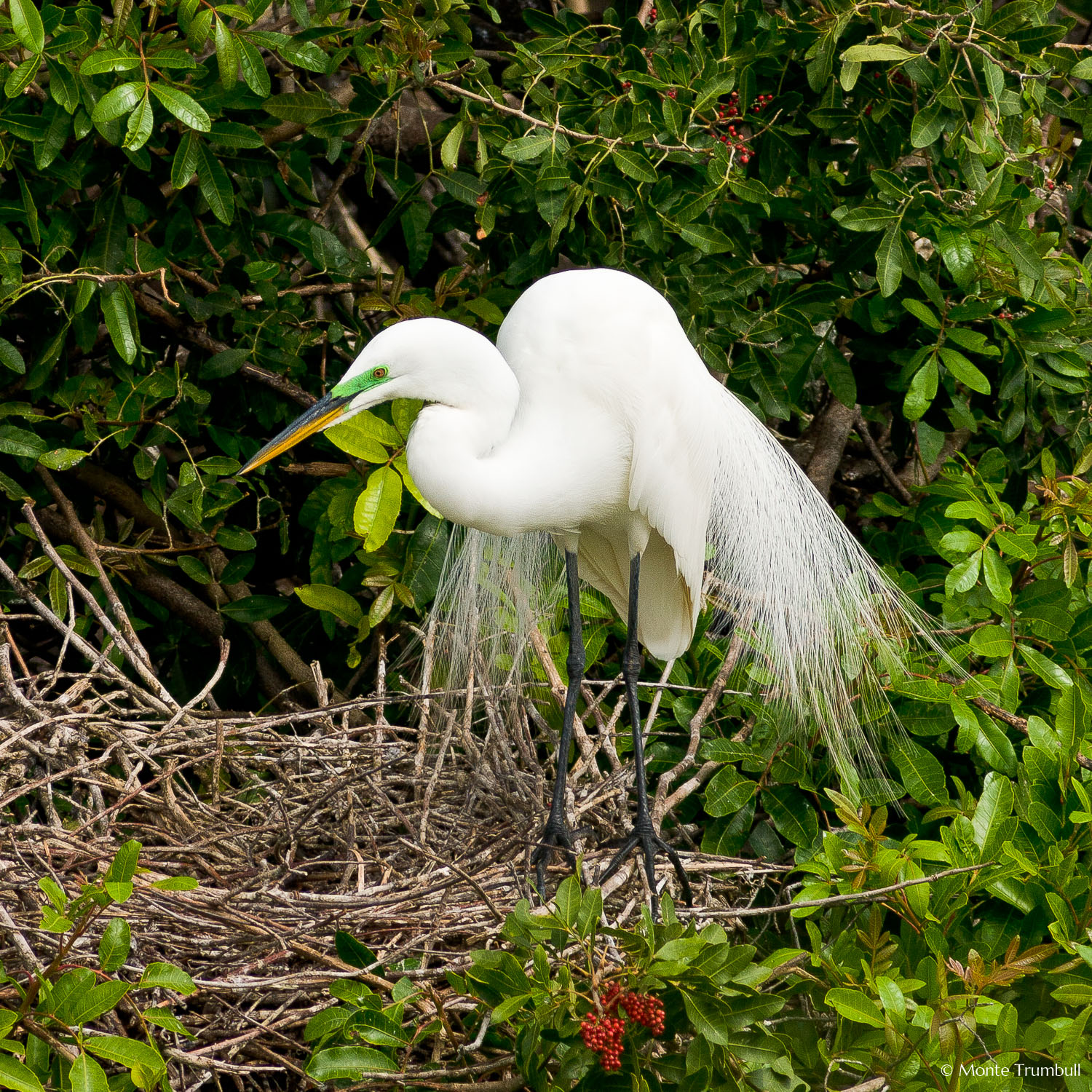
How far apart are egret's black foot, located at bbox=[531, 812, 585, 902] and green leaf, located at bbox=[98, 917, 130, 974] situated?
0.84m

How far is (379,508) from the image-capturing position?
8.13 ft

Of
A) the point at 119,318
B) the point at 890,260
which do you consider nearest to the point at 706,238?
the point at 890,260

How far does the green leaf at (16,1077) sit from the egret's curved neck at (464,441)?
1.00 metres

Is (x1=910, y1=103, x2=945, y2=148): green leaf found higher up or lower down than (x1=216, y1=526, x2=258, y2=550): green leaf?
higher up

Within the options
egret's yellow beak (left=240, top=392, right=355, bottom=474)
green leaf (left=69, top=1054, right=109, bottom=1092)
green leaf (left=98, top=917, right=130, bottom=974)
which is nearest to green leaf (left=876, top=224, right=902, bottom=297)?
egret's yellow beak (left=240, top=392, right=355, bottom=474)

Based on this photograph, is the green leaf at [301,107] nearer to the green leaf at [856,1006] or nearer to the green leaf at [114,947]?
the green leaf at [114,947]

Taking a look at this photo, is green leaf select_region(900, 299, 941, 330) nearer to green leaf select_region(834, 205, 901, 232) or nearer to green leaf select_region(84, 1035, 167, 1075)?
green leaf select_region(834, 205, 901, 232)

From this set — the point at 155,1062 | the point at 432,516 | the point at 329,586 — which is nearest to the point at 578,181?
the point at 432,516

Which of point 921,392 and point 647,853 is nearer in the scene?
point 647,853

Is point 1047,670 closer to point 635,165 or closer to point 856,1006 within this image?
point 856,1006

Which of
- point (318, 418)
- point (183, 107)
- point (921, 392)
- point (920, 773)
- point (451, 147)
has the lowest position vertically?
point (920, 773)

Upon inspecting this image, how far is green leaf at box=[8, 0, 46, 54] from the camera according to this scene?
1975mm

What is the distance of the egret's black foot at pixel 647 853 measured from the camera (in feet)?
7.25

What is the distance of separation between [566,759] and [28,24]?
4.98 feet
